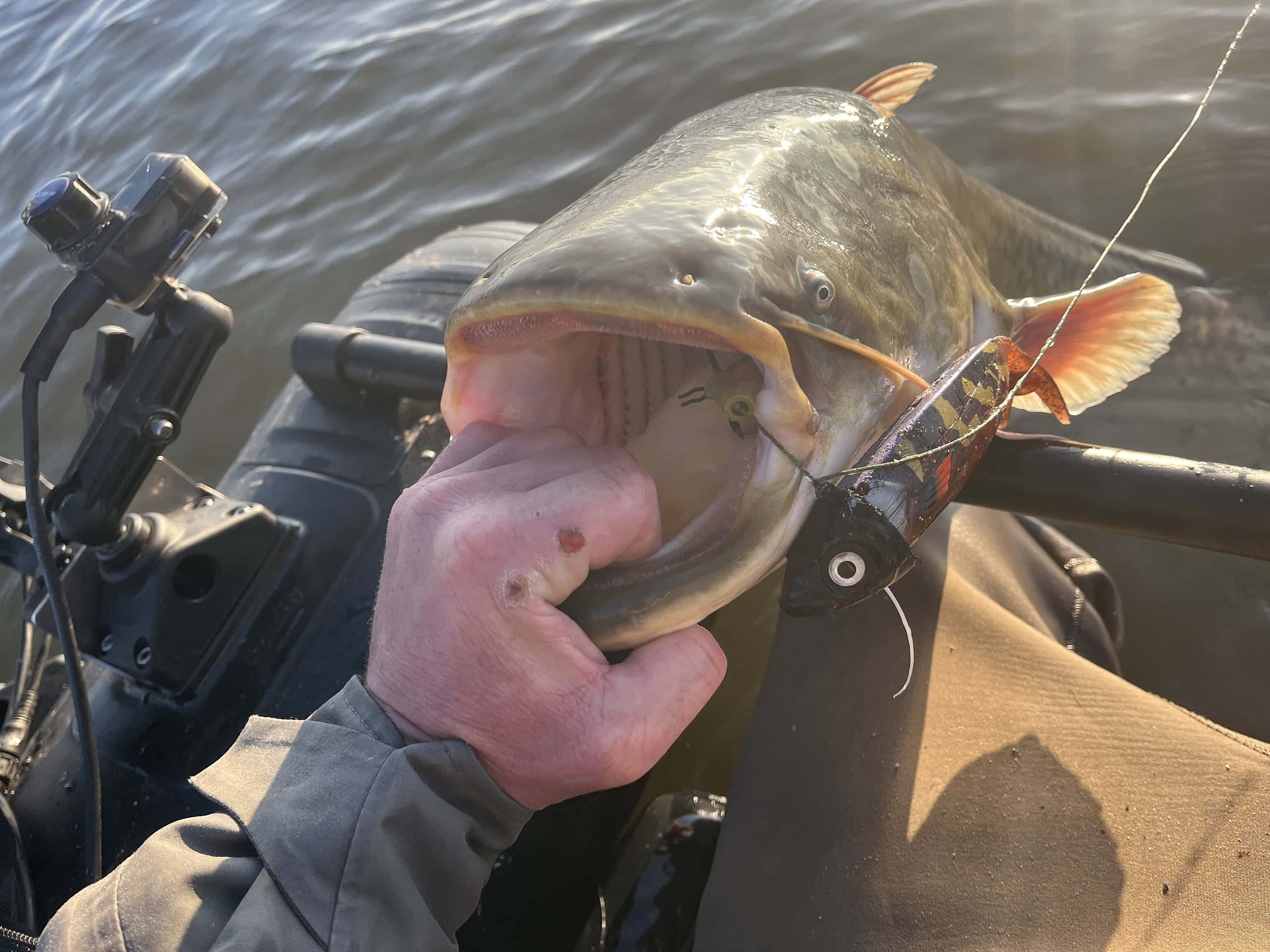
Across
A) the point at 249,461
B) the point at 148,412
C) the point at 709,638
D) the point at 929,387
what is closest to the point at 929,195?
the point at 929,387

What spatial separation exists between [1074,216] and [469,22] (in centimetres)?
552

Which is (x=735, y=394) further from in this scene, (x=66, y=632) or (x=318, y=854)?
(x=66, y=632)

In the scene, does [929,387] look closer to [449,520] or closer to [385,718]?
[449,520]

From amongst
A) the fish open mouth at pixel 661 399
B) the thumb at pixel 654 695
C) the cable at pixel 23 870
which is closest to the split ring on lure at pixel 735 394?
the fish open mouth at pixel 661 399

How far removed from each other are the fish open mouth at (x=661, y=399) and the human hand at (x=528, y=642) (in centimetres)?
12

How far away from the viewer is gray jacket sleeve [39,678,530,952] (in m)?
1.06

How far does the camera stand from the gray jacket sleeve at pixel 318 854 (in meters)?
1.06

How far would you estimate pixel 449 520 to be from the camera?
118cm

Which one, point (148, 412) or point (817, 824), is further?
point (148, 412)

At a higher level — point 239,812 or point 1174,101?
point 239,812

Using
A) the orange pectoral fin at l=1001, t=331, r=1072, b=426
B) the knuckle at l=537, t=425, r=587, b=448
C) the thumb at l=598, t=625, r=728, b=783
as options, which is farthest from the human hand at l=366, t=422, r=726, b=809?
the orange pectoral fin at l=1001, t=331, r=1072, b=426

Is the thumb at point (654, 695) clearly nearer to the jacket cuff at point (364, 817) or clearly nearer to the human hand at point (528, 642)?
the human hand at point (528, 642)

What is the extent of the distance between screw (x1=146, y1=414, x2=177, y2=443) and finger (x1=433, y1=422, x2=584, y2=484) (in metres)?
0.97

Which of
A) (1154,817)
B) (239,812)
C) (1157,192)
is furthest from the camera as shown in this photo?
(1157,192)
